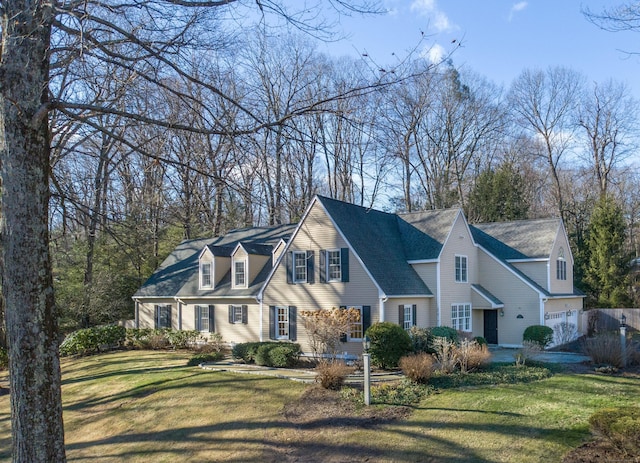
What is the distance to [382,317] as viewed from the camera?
67.3 feet

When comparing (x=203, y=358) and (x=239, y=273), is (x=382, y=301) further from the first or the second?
(x=239, y=273)

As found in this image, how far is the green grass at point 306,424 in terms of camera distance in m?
11.1

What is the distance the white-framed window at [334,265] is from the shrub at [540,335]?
915 cm

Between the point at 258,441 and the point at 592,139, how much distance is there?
4012 cm

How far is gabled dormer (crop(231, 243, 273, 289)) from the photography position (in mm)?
26125

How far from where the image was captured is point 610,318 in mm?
32594

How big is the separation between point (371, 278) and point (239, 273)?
8.21m

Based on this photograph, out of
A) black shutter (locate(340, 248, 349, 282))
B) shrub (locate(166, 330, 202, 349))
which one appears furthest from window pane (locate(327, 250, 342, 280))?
shrub (locate(166, 330, 202, 349))

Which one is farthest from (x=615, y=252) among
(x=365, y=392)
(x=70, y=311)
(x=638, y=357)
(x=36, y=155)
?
(x=36, y=155)

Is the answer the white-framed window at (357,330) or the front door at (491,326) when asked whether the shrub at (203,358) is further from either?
the front door at (491,326)

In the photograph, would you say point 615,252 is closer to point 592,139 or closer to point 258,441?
point 592,139

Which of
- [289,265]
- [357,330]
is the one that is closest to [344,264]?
[357,330]

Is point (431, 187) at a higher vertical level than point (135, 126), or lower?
higher

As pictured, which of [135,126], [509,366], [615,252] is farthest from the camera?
[615,252]
